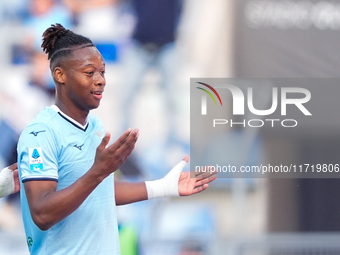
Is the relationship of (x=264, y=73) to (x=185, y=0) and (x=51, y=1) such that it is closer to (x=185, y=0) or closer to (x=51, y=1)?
(x=185, y=0)

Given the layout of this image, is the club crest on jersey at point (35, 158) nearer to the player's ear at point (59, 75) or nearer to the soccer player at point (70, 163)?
the soccer player at point (70, 163)

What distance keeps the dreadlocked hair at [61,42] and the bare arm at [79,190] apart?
586 mm

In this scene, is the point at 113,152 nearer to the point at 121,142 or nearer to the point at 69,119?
the point at 121,142

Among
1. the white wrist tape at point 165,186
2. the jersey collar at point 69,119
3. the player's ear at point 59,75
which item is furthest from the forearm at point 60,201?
the white wrist tape at point 165,186

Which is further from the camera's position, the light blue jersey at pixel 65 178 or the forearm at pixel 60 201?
the light blue jersey at pixel 65 178

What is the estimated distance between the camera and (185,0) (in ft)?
11.3

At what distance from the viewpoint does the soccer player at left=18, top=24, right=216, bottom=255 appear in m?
1.64

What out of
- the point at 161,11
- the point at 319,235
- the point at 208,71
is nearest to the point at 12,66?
the point at 161,11

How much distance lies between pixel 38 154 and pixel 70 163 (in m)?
0.14

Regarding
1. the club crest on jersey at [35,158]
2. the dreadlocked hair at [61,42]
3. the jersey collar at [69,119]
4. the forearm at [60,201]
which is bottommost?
the forearm at [60,201]

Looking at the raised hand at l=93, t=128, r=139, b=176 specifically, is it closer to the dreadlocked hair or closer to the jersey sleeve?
the jersey sleeve

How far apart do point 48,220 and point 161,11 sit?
2164 millimetres

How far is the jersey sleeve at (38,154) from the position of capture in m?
1.72

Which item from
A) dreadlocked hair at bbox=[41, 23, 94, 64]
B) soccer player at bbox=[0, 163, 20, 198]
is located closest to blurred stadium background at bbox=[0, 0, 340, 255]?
soccer player at bbox=[0, 163, 20, 198]
